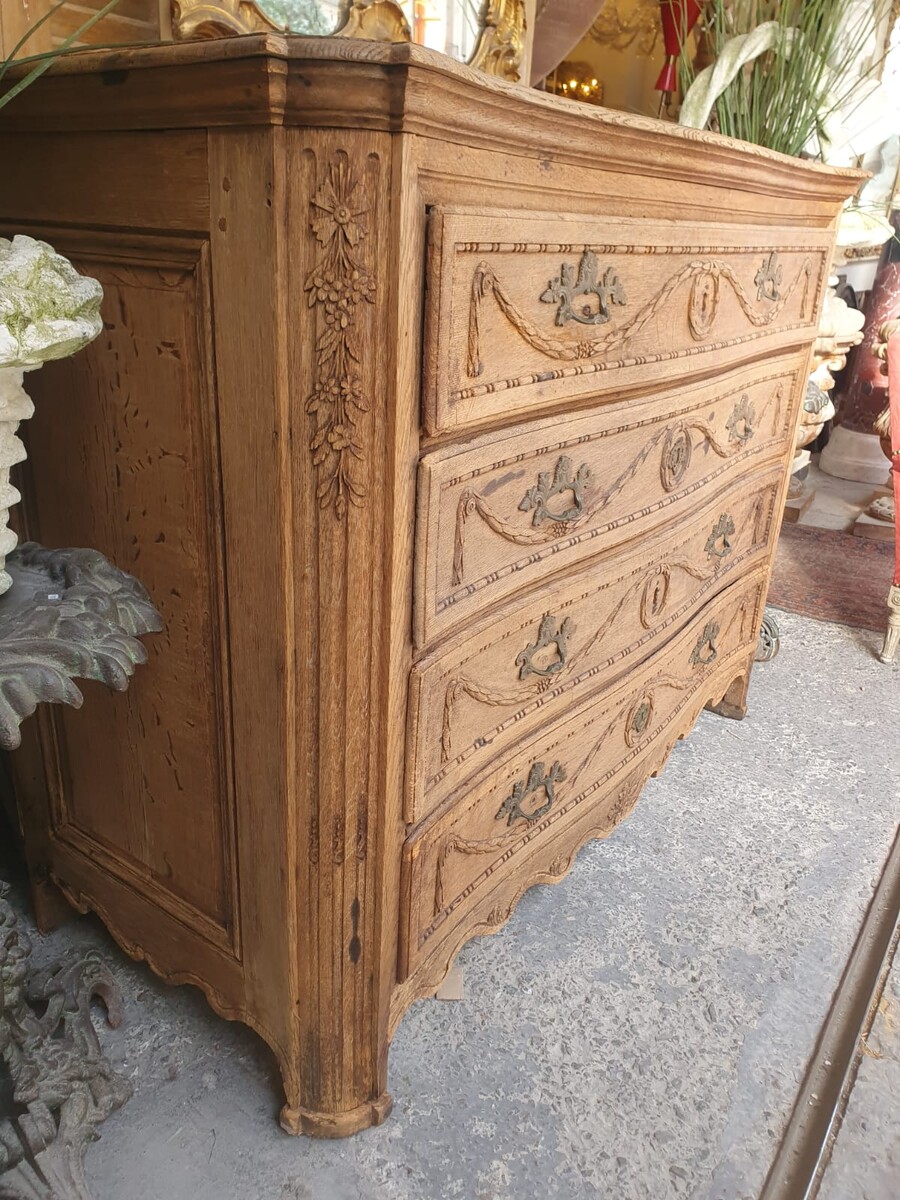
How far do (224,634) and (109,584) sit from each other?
0.41ft

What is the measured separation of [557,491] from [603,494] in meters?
0.13

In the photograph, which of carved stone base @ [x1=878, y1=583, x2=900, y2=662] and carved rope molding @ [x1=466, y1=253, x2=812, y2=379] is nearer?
carved rope molding @ [x1=466, y1=253, x2=812, y2=379]

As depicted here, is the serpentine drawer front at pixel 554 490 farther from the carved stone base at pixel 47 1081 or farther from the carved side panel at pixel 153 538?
the carved stone base at pixel 47 1081

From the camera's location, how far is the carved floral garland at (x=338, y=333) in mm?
770

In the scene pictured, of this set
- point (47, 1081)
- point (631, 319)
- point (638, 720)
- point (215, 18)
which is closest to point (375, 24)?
point (215, 18)

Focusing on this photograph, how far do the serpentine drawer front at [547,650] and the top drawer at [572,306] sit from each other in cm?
25

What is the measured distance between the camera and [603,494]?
1.26 m

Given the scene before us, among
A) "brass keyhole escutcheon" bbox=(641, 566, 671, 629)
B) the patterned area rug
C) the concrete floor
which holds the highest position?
"brass keyhole escutcheon" bbox=(641, 566, 671, 629)

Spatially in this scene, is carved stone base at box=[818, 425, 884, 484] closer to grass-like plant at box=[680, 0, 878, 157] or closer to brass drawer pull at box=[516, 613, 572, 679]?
grass-like plant at box=[680, 0, 878, 157]

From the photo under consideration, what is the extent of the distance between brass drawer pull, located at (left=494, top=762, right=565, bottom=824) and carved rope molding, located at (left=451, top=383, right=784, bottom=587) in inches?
13.3

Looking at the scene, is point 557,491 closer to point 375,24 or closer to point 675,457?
point 675,457

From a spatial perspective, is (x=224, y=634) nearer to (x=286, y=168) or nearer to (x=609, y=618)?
(x=286, y=168)

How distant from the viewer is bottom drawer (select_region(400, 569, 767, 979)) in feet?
3.80

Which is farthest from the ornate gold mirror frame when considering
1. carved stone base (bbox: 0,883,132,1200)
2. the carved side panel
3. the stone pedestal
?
the stone pedestal
